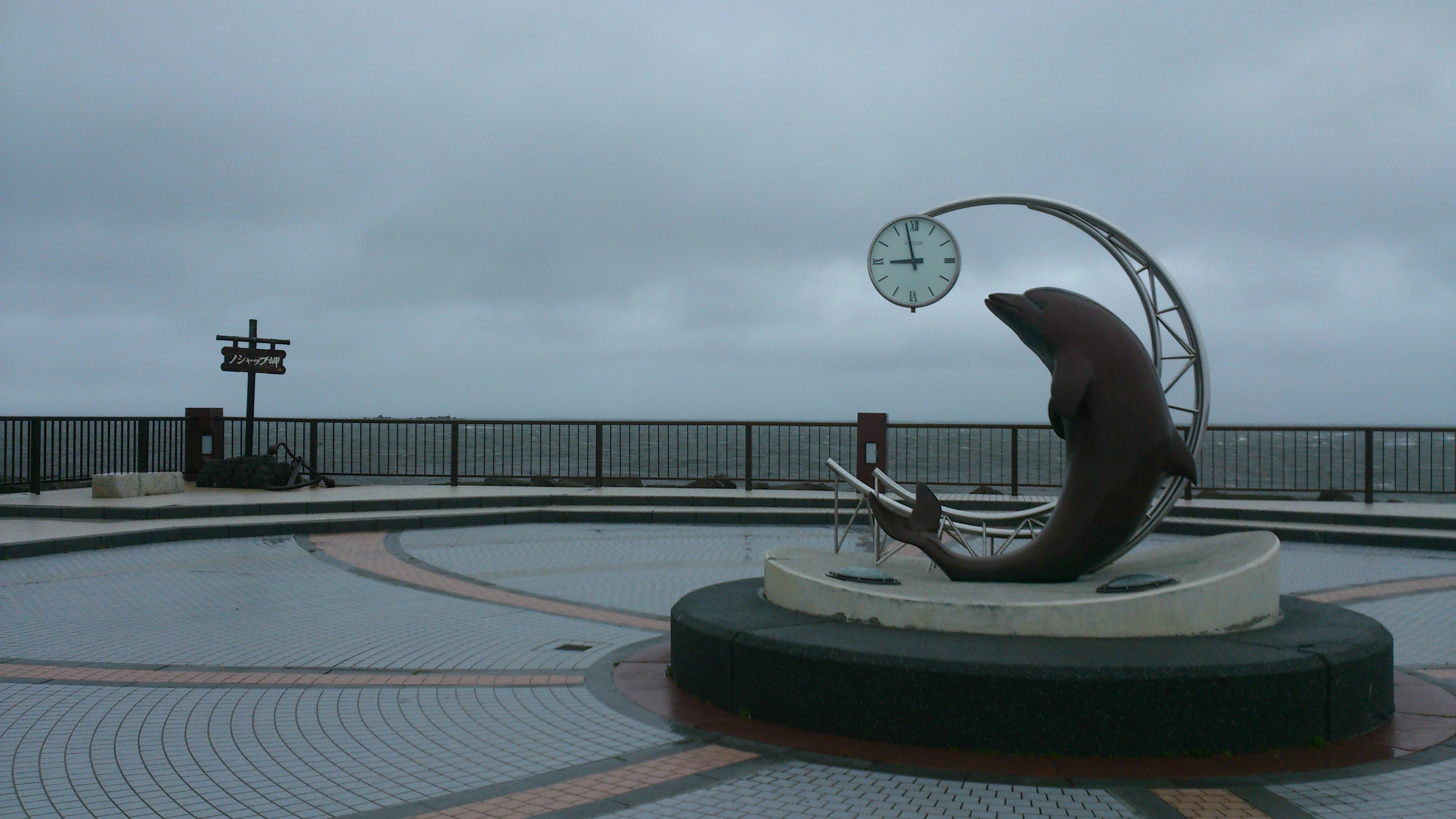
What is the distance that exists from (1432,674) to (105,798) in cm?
738

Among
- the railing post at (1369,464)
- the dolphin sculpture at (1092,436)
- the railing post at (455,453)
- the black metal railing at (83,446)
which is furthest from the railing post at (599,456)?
the railing post at (1369,464)

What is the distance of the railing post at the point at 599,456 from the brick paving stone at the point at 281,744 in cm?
1275

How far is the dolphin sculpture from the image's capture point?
5.89 metres

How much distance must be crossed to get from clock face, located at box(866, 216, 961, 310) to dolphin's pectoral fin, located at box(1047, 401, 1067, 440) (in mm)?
1598

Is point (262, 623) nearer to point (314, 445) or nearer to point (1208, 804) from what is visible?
point (1208, 804)

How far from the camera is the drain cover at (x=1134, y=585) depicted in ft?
18.1

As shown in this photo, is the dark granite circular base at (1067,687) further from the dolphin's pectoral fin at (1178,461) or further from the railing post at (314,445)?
the railing post at (314,445)

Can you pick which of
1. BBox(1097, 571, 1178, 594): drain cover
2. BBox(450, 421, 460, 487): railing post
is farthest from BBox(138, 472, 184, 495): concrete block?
BBox(1097, 571, 1178, 594): drain cover

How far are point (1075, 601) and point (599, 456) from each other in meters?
14.8

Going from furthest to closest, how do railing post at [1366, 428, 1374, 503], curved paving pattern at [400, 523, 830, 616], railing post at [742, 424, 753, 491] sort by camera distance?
railing post at [742, 424, 753, 491] < railing post at [1366, 428, 1374, 503] < curved paving pattern at [400, 523, 830, 616]

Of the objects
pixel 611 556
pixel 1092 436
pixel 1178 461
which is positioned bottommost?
pixel 611 556

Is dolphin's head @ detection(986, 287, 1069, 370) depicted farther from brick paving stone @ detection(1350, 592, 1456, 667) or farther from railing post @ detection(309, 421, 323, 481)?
railing post @ detection(309, 421, 323, 481)

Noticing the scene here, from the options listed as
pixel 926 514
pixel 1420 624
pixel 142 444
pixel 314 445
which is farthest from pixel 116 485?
pixel 1420 624

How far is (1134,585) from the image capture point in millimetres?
5559
